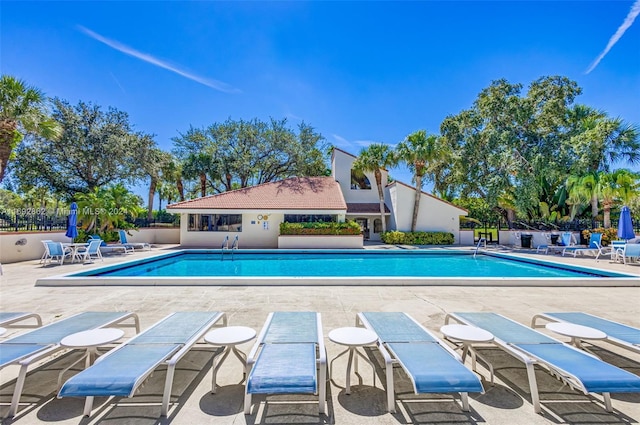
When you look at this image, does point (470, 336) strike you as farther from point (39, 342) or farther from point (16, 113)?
point (16, 113)

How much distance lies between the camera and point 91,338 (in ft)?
11.1

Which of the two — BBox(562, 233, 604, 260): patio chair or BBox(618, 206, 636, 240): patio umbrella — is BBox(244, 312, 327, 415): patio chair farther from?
BBox(562, 233, 604, 260): patio chair

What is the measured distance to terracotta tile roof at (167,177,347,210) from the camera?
21.6m

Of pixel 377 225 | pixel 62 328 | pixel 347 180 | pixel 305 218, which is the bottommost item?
pixel 62 328

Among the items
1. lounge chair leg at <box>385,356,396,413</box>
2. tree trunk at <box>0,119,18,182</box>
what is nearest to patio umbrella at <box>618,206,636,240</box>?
lounge chair leg at <box>385,356,396,413</box>

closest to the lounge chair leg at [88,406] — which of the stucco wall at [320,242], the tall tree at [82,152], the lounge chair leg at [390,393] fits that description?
the lounge chair leg at [390,393]

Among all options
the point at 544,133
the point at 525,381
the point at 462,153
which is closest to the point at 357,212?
the point at 462,153

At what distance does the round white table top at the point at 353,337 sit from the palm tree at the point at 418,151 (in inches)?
812

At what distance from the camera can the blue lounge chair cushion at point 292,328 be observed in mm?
3566

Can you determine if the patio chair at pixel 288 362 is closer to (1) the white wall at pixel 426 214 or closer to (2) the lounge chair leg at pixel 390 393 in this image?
(2) the lounge chair leg at pixel 390 393

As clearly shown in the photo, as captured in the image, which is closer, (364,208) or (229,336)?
(229,336)

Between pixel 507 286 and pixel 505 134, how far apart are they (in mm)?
17925

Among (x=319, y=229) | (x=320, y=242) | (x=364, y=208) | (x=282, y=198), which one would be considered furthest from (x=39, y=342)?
(x=364, y=208)

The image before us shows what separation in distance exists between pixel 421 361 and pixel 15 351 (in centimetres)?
431
